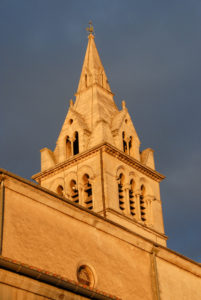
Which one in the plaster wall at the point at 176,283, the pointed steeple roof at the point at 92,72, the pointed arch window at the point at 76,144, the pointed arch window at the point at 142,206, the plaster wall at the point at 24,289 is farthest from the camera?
the pointed steeple roof at the point at 92,72

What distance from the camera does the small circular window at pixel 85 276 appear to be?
24144 mm

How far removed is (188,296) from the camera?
2919 centimetres

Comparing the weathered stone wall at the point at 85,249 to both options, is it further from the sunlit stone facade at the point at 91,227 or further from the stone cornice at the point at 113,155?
the stone cornice at the point at 113,155

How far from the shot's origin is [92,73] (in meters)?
50.8

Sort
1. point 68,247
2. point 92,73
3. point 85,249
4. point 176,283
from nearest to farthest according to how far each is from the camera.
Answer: point 68,247 < point 85,249 < point 176,283 < point 92,73

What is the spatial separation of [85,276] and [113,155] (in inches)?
773

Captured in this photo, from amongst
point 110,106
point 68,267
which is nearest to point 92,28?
point 110,106

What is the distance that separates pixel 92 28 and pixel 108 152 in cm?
1531

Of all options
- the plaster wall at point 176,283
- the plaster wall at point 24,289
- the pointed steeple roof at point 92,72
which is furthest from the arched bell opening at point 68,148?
the plaster wall at point 24,289

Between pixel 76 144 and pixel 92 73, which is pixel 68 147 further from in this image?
pixel 92 73

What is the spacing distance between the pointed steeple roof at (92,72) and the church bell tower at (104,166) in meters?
0.13

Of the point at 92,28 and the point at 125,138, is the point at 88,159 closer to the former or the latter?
the point at 125,138

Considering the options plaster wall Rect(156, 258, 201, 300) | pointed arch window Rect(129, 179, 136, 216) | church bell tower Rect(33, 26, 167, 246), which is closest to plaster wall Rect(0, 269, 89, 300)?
plaster wall Rect(156, 258, 201, 300)

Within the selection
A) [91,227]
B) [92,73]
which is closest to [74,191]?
[92,73]
